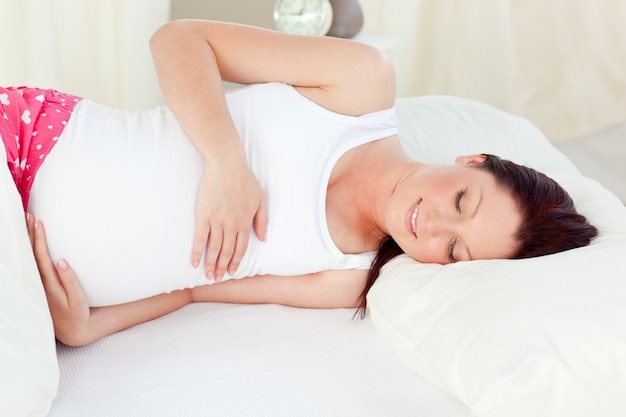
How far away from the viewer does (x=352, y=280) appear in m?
1.65

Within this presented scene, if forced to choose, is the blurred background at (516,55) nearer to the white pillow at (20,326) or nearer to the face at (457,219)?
the face at (457,219)

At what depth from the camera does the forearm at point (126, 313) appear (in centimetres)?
148

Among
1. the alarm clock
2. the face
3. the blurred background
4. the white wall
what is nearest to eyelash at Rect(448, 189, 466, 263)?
the face

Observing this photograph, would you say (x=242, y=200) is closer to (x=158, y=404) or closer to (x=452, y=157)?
(x=158, y=404)

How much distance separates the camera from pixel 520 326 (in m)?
1.27

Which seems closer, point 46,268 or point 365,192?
point 46,268

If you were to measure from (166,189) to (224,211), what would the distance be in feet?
0.37

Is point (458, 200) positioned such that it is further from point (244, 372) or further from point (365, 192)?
point (244, 372)

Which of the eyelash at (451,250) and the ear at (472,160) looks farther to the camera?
the ear at (472,160)

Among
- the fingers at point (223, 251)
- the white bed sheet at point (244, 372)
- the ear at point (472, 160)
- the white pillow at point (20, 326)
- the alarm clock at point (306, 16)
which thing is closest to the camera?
the white pillow at point (20, 326)

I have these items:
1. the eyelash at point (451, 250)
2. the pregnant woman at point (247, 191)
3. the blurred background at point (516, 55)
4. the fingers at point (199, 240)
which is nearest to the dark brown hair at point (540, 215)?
the pregnant woman at point (247, 191)

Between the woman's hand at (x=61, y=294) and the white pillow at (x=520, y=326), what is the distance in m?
0.52

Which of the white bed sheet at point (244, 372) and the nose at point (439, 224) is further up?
the nose at point (439, 224)

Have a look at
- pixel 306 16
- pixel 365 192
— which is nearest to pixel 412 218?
pixel 365 192
